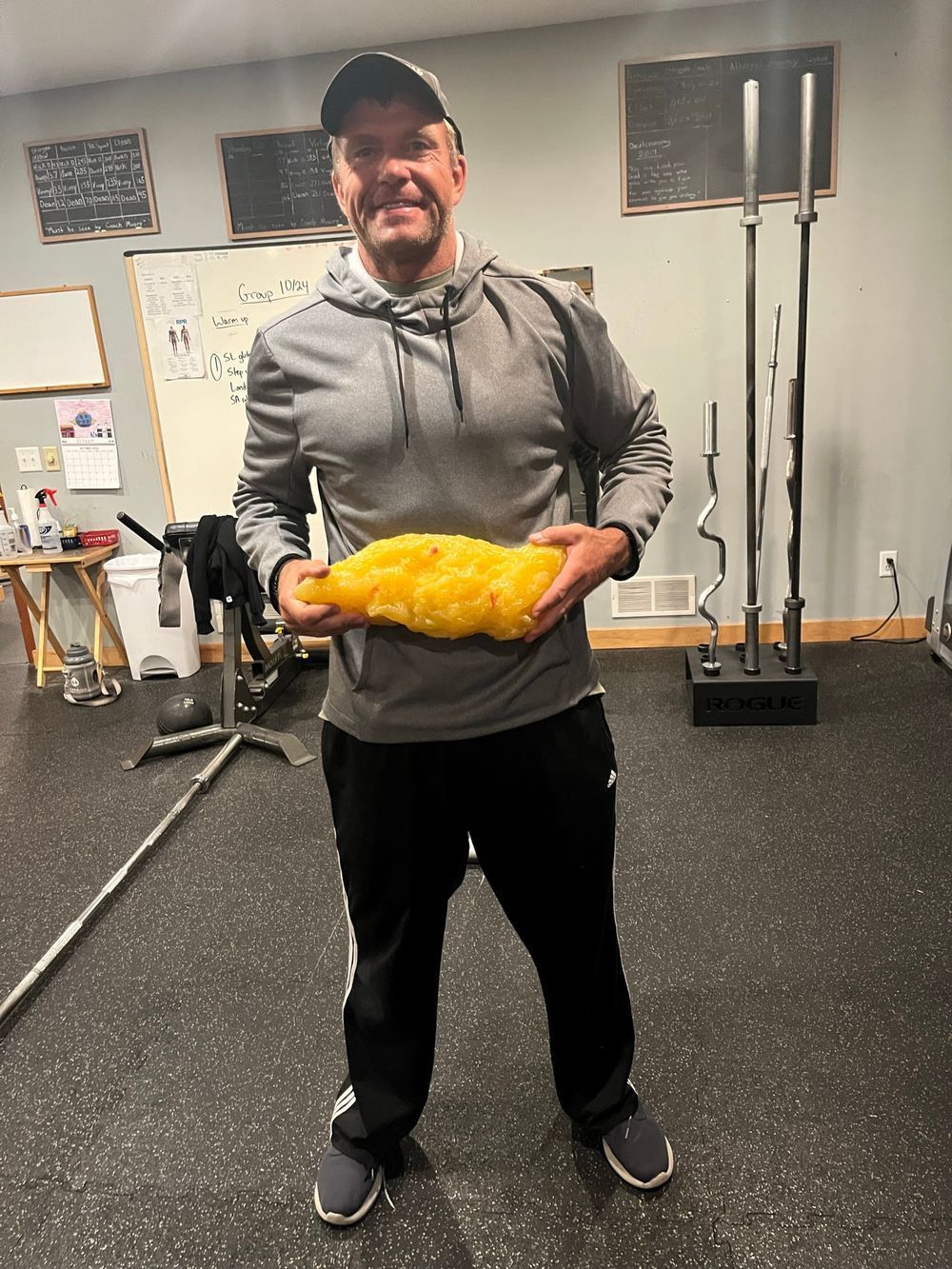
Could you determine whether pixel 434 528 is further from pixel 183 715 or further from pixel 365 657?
pixel 183 715

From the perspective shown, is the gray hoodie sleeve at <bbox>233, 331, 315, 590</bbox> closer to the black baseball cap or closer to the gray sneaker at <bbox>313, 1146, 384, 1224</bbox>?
the black baseball cap

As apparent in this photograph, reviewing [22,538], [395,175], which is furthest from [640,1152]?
[22,538]

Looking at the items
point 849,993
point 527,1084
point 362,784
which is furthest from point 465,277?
point 849,993

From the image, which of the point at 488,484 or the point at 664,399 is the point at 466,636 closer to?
the point at 488,484

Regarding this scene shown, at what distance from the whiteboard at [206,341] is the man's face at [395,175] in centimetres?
260

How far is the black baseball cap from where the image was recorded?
0.87 metres

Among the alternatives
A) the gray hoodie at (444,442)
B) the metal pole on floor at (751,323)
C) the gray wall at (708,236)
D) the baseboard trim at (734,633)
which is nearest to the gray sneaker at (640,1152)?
the gray hoodie at (444,442)

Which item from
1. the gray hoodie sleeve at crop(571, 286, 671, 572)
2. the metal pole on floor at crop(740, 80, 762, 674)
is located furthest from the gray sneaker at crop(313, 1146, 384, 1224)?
the metal pole on floor at crop(740, 80, 762, 674)

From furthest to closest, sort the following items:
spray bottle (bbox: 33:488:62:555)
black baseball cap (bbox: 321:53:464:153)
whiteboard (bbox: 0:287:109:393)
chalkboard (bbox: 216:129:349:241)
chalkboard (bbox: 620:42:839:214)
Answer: spray bottle (bbox: 33:488:62:555) → whiteboard (bbox: 0:287:109:393) → chalkboard (bbox: 216:129:349:241) → chalkboard (bbox: 620:42:839:214) → black baseball cap (bbox: 321:53:464:153)

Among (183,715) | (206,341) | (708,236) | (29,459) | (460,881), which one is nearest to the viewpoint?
(460,881)

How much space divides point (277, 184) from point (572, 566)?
3062 mm

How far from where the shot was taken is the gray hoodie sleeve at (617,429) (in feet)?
3.39

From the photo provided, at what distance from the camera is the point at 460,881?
3.81 feet

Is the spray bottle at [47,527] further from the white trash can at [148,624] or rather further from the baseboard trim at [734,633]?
the baseboard trim at [734,633]
